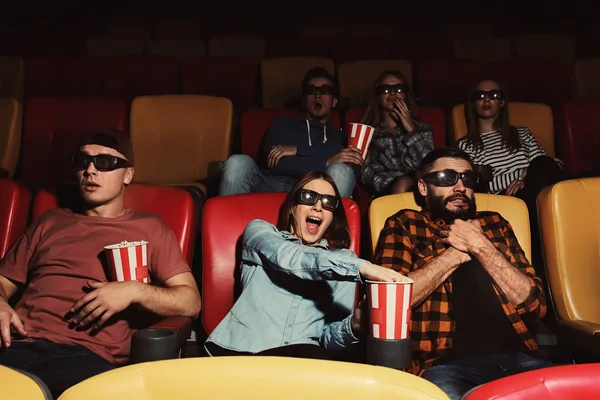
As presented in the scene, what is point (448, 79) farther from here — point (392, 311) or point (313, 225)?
point (392, 311)

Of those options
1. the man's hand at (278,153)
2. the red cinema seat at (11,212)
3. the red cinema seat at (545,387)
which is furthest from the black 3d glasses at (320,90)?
the red cinema seat at (545,387)

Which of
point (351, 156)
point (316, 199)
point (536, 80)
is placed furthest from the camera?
point (536, 80)

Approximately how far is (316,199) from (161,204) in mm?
482

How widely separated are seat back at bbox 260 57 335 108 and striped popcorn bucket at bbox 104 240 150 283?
2.35 m

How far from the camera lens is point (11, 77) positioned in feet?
12.7

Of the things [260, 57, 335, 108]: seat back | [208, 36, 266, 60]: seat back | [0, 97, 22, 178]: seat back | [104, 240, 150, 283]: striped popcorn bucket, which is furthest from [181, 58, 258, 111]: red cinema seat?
[104, 240, 150, 283]: striped popcorn bucket

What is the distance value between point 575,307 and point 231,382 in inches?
53.2

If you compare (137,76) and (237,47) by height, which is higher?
(237,47)

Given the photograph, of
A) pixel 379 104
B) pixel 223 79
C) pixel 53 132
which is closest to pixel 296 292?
pixel 379 104

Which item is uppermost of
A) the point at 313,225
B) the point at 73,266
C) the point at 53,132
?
the point at 53,132

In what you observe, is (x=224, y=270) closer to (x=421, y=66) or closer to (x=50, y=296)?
(x=50, y=296)

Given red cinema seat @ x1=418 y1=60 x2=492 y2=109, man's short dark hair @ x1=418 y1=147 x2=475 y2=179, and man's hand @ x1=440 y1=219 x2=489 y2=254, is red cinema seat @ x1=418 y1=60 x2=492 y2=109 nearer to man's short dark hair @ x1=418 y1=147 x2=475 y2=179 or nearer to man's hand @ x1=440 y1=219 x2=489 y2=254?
man's short dark hair @ x1=418 y1=147 x2=475 y2=179

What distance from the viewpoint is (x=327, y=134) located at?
2.85 metres

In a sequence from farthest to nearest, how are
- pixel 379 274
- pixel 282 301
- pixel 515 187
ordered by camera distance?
pixel 515 187 → pixel 282 301 → pixel 379 274
